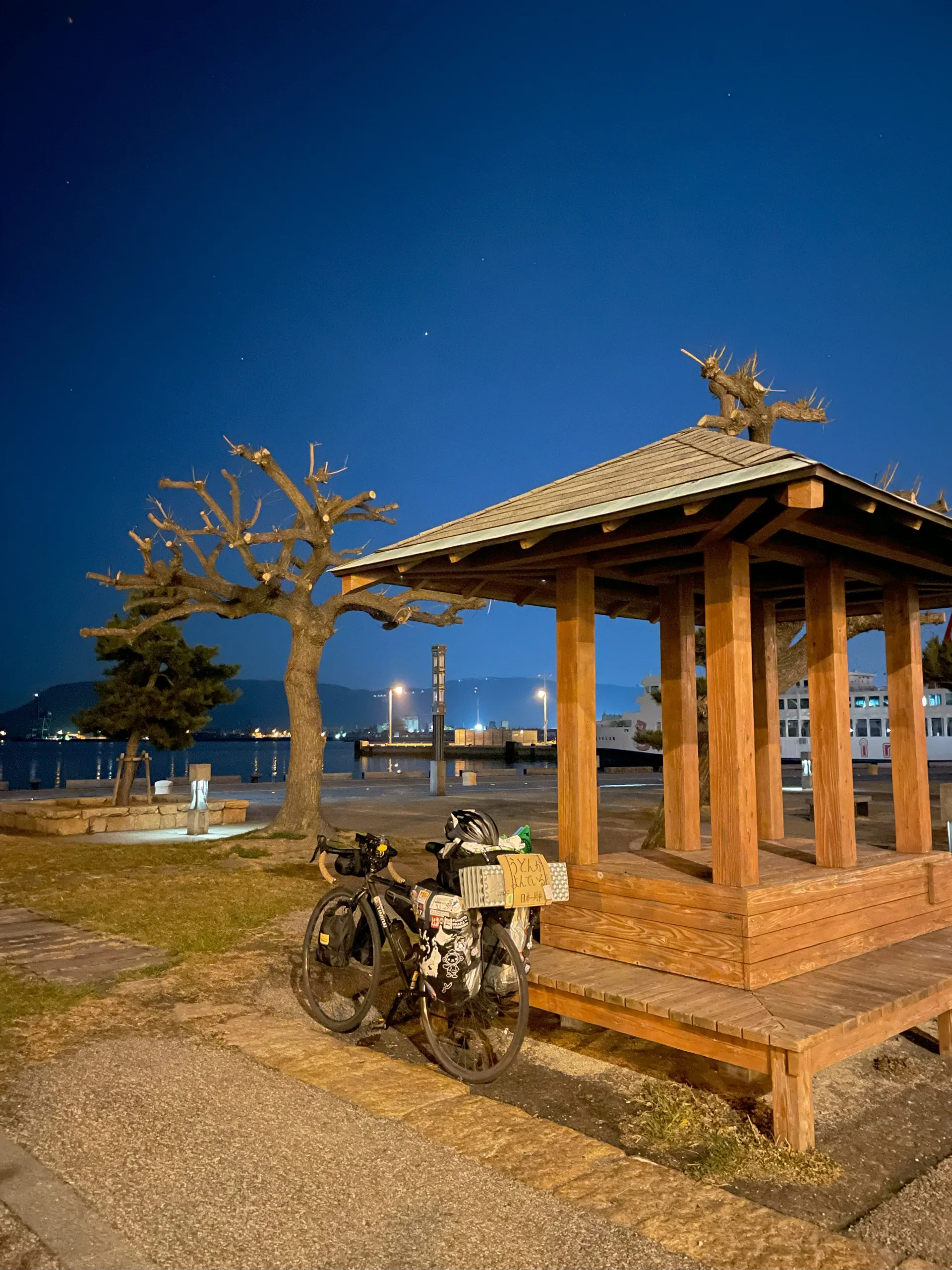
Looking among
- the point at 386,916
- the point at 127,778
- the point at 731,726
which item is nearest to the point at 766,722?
the point at 731,726

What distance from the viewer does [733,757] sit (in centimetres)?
461

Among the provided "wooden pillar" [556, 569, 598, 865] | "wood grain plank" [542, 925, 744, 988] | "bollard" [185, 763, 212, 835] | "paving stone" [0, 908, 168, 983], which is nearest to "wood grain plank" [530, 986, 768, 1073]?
"wood grain plank" [542, 925, 744, 988]

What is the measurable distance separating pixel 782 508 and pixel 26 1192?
4.24 meters

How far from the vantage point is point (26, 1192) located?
3.18 m

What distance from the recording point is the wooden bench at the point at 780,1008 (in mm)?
3701

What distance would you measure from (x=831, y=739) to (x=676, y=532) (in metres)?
1.60

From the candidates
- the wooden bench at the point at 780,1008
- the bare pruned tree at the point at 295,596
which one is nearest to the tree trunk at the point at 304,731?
the bare pruned tree at the point at 295,596

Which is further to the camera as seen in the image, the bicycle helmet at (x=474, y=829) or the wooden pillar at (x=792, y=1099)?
the bicycle helmet at (x=474, y=829)

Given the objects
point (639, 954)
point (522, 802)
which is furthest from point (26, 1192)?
point (522, 802)

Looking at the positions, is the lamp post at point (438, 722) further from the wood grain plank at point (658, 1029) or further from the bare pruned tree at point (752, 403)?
the wood grain plank at point (658, 1029)

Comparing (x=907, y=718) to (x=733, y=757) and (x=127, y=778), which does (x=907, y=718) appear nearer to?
(x=733, y=757)

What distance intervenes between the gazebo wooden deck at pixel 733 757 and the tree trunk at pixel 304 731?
8.07 m

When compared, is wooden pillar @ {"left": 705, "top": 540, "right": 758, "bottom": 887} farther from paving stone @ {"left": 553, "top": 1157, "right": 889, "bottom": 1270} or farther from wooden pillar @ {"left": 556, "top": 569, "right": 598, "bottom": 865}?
paving stone @ {"left": 553, "top": 1157, "right": 889, "bottom": 1270}

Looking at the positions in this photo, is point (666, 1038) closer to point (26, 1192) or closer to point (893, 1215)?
point (893, 1215)
